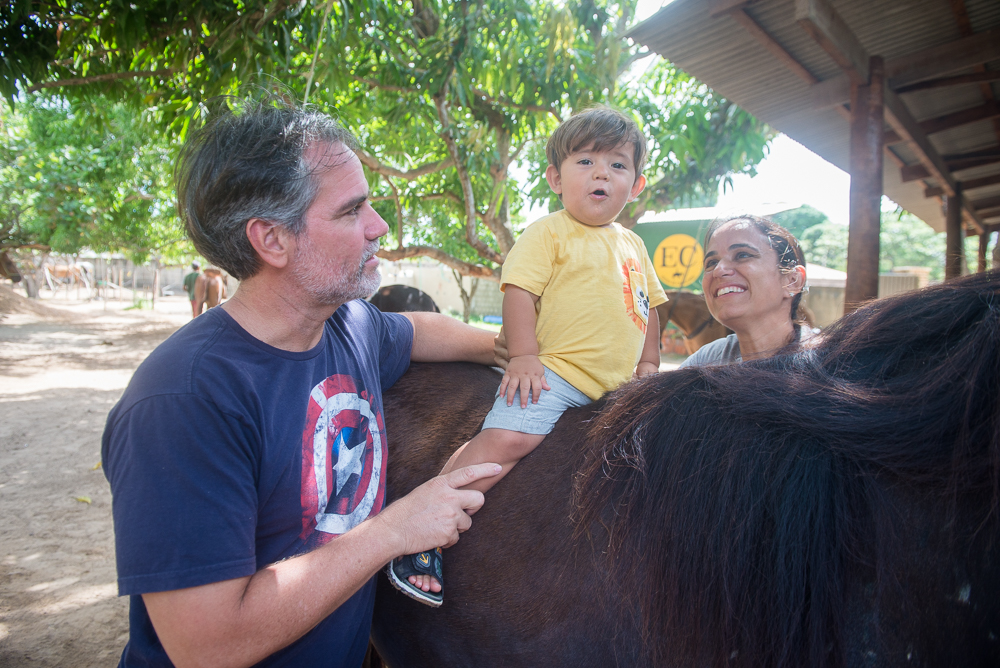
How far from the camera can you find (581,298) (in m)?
1.78

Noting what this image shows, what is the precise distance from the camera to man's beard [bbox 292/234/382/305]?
1387mm

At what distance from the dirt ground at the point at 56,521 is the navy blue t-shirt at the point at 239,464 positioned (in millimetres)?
2083

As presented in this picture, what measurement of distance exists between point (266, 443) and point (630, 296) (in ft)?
3.95

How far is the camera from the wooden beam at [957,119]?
16.9 ft

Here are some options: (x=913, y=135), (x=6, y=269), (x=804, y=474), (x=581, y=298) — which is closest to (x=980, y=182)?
(x=913, y=135)

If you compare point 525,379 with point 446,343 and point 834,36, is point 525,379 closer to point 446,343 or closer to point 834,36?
point 446,343

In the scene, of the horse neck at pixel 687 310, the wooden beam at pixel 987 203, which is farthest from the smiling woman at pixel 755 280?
the wooden beam at pixel 987 203

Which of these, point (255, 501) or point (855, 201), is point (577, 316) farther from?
point (855, 201)

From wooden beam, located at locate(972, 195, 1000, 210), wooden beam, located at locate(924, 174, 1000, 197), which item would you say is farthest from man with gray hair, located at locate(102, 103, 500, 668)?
wooden beam, located at locate(972, 195, 1000, 210)

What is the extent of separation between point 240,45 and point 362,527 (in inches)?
134

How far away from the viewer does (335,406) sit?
1477 mm

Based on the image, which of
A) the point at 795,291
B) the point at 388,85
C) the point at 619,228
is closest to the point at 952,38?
the point at 795,291

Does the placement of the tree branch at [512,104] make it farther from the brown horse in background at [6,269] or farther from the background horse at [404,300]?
the brown horse in background at [6,269]

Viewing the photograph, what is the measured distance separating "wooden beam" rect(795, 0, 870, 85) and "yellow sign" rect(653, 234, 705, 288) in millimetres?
7617
